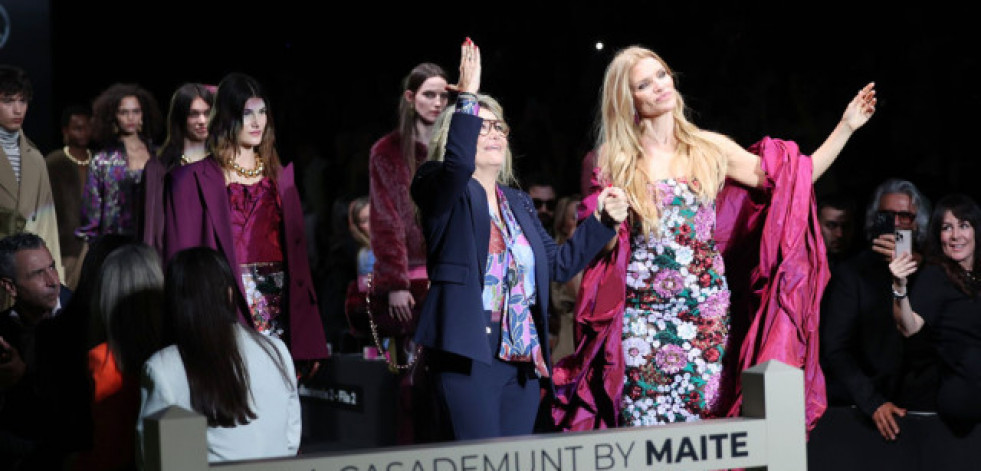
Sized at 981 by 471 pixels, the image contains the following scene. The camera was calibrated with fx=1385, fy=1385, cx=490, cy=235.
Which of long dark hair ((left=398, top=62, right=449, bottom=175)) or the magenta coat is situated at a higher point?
long dark hair ((left=398, top=62, right=449, bottom=175))

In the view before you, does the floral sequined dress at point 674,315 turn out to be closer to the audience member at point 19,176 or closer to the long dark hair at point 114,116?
the audience member at point 19,176

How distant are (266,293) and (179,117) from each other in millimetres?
1231

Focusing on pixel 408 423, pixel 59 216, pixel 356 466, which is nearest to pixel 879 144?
pixel 408 423

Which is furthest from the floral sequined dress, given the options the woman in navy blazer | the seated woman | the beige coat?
the beige coat

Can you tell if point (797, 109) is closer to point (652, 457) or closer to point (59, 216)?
point (59, 216)

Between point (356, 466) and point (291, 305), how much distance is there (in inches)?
96.8

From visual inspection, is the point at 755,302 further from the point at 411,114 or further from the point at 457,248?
the point at 411,114

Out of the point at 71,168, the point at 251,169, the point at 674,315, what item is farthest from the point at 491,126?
the point at 71,168

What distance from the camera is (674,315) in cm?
410

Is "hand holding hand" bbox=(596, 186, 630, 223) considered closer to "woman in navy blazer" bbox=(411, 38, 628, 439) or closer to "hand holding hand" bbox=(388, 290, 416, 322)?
"woman in navy blazer" bbox=(411, 38, 628, 439)

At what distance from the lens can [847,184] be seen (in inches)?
280

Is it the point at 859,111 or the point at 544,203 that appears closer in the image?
the point at 859,111

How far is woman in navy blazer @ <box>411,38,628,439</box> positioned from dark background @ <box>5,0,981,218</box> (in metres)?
2.55

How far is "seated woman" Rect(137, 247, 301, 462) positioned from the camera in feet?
11.3
